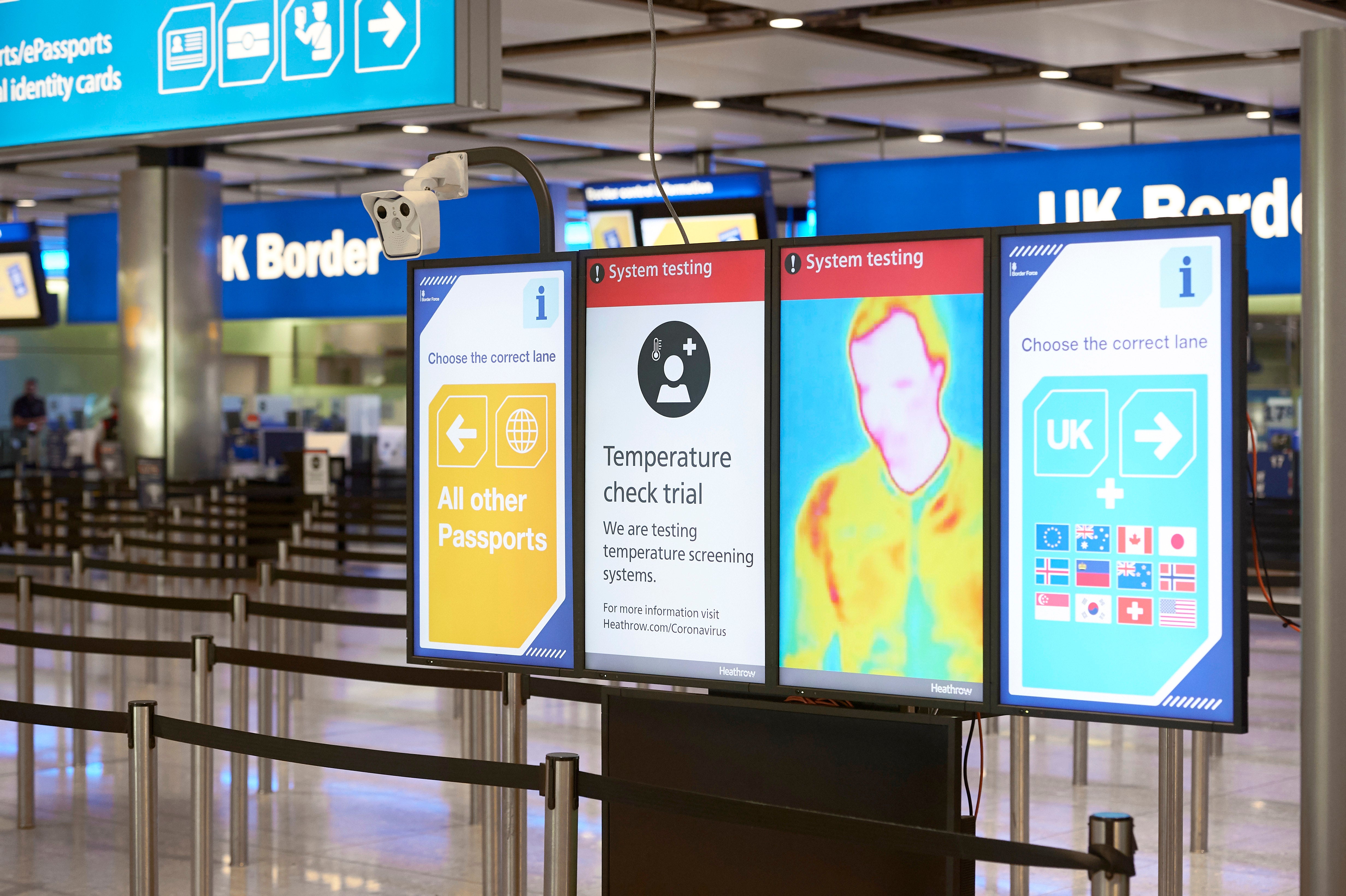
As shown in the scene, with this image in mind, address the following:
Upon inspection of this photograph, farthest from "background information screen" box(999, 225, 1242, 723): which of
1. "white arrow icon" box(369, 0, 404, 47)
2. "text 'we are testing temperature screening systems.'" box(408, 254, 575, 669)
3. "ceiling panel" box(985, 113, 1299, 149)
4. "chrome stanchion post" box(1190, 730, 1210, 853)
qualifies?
"ceiling panel" box(985, 113, 1299, 149)

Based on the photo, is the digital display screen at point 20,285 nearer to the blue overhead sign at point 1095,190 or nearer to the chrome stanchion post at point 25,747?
the blue overhead sign at point 1095,190

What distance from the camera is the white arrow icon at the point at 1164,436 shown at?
136 inches

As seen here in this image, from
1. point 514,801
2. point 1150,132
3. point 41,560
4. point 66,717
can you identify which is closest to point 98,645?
point 66,717

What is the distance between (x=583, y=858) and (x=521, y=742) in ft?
4.11

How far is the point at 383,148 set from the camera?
15.9 meters

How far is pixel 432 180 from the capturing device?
4883 millimetres

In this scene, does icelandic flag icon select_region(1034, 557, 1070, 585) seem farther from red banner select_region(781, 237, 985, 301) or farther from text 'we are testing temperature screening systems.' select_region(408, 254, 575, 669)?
text 'we are testing temperature screening systems.' select_region(408, 254, 575, 669)

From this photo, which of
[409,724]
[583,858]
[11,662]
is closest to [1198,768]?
[583,858]

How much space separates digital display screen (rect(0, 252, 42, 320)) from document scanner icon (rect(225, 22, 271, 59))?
1368 cm

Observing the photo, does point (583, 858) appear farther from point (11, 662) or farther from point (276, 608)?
point (11, 662)

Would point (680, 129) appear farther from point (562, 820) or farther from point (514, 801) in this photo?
point (562, 820)

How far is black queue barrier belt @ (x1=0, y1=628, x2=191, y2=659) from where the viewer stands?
5.63 meters

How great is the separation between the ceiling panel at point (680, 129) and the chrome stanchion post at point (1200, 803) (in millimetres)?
8822

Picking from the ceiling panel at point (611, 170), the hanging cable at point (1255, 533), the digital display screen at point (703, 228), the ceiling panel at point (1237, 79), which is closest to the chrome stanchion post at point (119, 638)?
the hanging cable at point (1255, 533)
